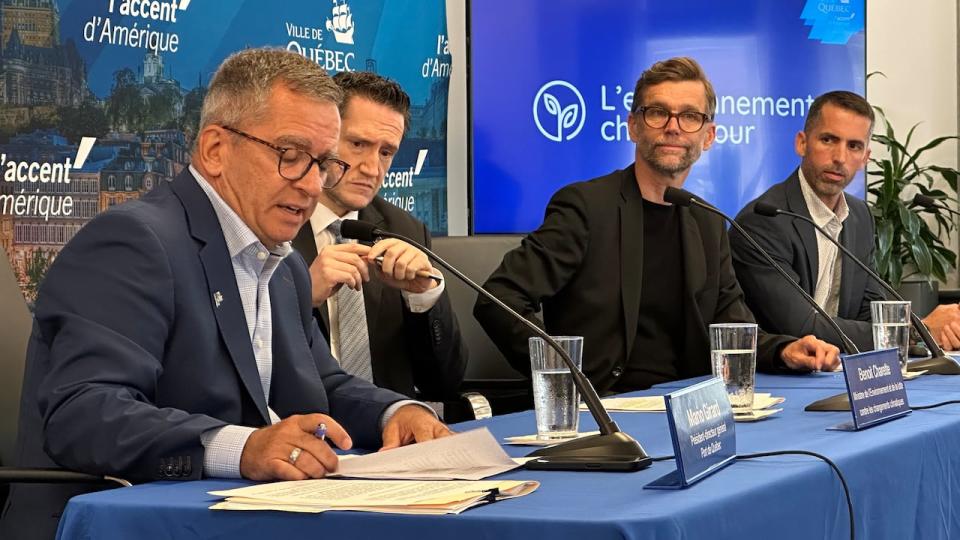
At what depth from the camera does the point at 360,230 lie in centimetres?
215

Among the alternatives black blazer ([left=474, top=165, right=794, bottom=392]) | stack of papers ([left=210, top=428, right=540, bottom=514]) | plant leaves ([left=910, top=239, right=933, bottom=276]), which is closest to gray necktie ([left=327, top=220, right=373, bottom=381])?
black blazer ([left=474, top=165, right=794, bottom=392])

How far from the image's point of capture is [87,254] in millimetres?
1792

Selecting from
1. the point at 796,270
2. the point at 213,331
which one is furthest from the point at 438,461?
the point at 796,270

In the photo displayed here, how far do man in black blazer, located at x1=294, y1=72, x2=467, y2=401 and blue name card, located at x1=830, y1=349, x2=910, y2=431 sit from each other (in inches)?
41.9

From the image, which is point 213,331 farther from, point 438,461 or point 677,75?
point 677,75

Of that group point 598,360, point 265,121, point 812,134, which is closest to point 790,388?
point 598,360

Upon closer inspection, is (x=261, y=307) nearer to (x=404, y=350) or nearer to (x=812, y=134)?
(x=404, y=350)

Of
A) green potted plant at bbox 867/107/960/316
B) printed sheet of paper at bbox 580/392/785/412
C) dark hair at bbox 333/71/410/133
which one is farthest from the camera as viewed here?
green potted plant at bbox 867/107/960/316

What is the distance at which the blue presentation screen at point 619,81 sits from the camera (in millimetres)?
5141

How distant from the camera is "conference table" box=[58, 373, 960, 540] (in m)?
1.26

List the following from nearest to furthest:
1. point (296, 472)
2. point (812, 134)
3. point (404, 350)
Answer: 1. point (296, 472)
2. point (404, 350)
3. point (812, 134)

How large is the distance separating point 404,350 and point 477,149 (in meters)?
2.14

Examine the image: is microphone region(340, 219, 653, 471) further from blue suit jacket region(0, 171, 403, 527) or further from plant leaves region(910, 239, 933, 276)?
plant leaves region(910, 239, 933, 276)

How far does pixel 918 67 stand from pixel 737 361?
5.40 metres
